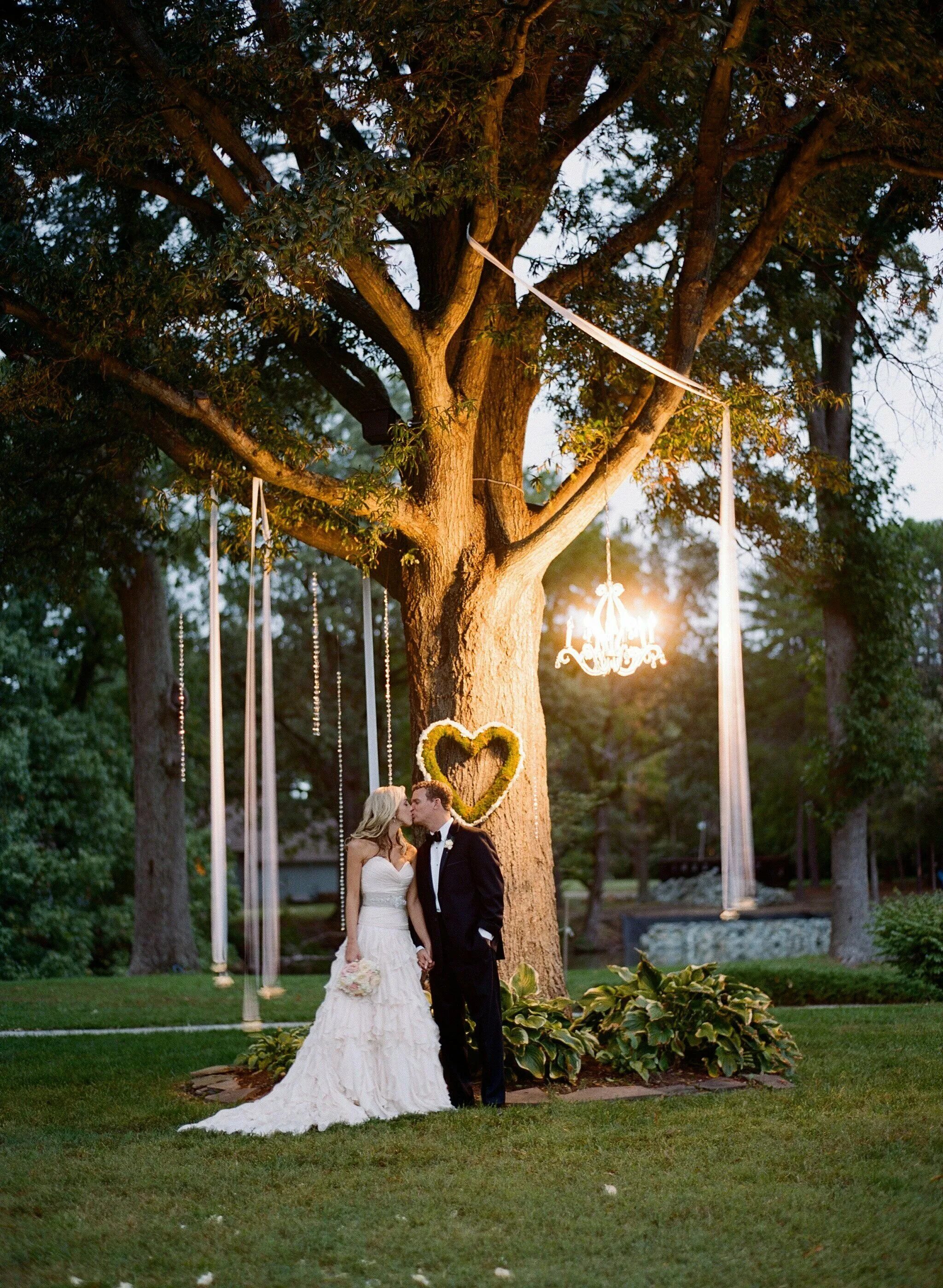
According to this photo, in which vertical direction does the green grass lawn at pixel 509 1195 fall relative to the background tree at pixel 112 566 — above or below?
below

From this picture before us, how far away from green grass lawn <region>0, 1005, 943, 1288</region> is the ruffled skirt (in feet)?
0.84

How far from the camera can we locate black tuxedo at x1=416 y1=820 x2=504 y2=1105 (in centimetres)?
786

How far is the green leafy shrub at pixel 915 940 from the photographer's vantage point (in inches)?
526

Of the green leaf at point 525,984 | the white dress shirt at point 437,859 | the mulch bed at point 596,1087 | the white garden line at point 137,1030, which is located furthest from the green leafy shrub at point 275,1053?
the white garden line at point 137,1030

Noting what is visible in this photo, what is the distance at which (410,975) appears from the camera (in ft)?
25.8

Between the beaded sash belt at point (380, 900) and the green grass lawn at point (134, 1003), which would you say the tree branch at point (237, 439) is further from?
the green grass lawn at point (134, 1003)

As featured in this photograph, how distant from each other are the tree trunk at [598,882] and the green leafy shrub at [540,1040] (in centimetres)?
2379

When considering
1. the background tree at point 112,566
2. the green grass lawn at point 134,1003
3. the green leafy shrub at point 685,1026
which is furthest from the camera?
the green grass lawn at point 134,1003

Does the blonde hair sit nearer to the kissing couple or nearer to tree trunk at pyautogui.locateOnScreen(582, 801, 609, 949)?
the kissing couple

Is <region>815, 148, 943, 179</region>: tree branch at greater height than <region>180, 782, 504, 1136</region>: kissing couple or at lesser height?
greater

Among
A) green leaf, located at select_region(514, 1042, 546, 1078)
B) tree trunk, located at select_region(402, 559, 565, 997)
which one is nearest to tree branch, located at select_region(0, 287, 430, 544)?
tree trunk, located at select_region(402, 559, 565, 997)

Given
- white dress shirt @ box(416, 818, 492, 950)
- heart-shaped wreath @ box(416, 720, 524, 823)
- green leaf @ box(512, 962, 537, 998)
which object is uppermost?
heart-shaped wreath @ box(416, 720, 524, 823)

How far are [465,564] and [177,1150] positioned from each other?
4.63 metres

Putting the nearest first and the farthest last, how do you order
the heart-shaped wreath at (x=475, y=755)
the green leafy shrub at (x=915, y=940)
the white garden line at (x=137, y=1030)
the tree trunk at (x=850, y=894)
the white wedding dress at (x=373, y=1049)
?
the white wedding dress at (x=373, y=1049) < the heart-shaped wreath at (x=475, y=755) < the white garden line at (x=137, y=1030) < the green leafy shrub at (x=915, y=940) < the tree trunk at (x=850, y=894)
